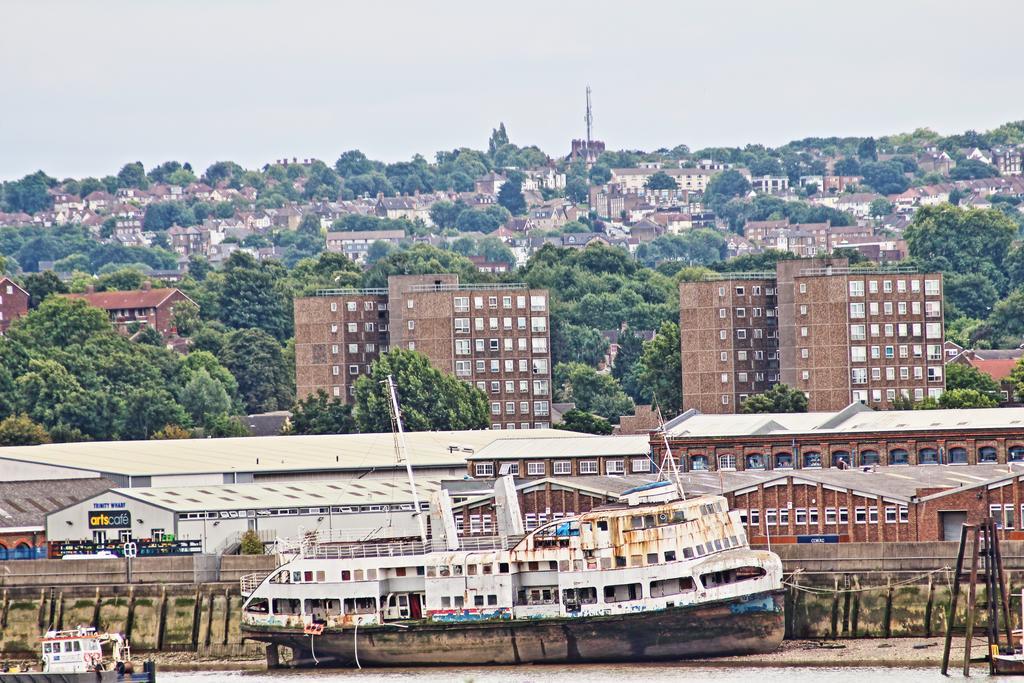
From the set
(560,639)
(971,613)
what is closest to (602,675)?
(560,639)

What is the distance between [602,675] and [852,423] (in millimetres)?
40988

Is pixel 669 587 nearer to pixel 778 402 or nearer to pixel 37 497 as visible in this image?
pixel 37 497

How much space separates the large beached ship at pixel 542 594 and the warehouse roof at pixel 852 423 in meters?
29.1

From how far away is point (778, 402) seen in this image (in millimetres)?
174000

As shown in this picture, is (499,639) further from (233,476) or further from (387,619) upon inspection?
(233,476)

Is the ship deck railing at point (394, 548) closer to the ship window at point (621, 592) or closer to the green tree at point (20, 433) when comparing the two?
the ship window at point (621, 592)

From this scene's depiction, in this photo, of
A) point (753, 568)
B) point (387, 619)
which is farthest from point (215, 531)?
point (753, 568)

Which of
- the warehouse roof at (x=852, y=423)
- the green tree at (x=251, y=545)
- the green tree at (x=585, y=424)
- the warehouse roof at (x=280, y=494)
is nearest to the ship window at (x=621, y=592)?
the green tree at (x=251, y=545)

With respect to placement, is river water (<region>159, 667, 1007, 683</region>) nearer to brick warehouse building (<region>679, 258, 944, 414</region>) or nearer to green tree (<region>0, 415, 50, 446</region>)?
green tree (<region>0, 415, 50, 446</region>)

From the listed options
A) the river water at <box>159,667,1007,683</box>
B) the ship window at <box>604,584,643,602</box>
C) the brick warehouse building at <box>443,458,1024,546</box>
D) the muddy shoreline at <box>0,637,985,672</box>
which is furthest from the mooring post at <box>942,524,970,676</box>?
the brick warehouse building at <box>443,458,1024,546</box>

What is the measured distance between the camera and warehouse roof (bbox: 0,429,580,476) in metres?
134

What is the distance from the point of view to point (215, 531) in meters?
120

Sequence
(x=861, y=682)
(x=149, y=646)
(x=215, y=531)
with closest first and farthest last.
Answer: (x=861, y=682)
(x=149, y=646)
(x=215, y=531)

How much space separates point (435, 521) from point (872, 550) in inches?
607
